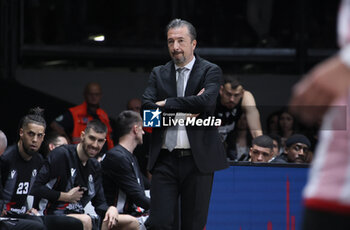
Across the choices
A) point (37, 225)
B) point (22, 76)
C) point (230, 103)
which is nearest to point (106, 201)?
point (37, 225)

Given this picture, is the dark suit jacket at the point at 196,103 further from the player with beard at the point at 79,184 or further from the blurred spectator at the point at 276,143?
the blurred spectator at the point at 276,143

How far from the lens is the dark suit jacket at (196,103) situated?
4.88 metres

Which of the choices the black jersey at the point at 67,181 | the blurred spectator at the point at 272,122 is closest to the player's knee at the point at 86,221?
the black jersey at the point at 67,181

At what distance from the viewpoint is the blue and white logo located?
196 inches

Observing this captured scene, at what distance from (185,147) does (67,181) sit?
6.31ft

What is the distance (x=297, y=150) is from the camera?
24.4 feet

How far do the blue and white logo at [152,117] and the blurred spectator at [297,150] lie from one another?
264 centimetres

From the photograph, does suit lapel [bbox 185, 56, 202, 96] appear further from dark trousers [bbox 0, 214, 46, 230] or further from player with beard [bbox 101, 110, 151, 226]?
dark trousers [bbox 0, 214, 46, 230]

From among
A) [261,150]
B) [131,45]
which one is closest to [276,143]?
[261,150]

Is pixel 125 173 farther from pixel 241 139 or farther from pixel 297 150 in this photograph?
pixel 297 150

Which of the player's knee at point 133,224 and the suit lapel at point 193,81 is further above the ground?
the suit lapel at point 193,81

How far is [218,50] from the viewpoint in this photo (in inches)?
436

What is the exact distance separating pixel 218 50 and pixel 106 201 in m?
4.94

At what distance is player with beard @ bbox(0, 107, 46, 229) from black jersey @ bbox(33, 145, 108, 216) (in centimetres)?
16
